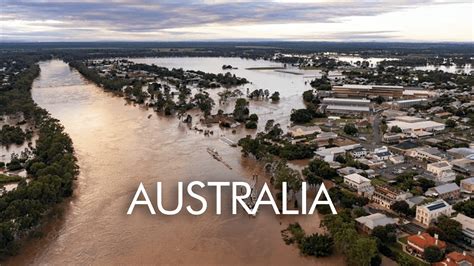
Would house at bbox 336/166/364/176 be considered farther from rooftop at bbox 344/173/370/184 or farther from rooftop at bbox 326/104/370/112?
rooftop at bbox 326/104/370/112

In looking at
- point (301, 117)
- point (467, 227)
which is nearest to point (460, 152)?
point (467, 227)

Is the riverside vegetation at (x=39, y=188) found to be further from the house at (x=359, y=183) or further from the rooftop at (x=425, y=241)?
the rooftop at (x=425, y=241)

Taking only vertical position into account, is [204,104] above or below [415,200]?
above

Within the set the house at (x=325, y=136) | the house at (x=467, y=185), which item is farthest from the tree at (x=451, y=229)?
the house at (x=325, y=136)

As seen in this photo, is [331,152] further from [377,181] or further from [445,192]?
[445,192]

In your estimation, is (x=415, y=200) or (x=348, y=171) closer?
(x=415, y=200)

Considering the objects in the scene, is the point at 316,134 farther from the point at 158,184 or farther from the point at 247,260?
the point at 247,260
